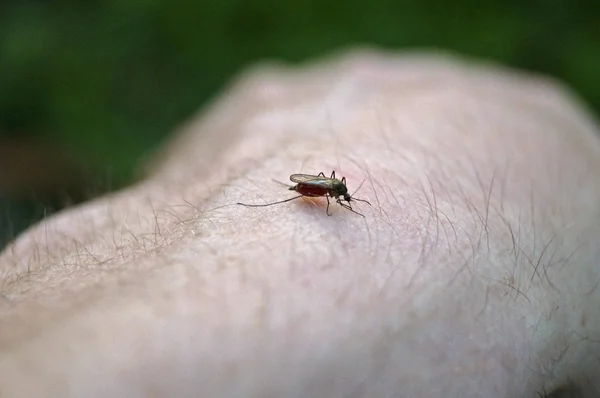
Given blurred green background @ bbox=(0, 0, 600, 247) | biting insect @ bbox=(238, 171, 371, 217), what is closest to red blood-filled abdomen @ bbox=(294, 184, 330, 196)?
biting insect @ bbox=(238, 171, 371, 217)

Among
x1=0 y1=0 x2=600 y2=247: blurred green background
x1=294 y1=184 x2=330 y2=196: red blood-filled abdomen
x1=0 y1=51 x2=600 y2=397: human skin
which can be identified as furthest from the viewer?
x1=0 y1=0 x2=600 y2=247: blurred green background

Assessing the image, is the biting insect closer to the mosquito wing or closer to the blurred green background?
the mosquito wing

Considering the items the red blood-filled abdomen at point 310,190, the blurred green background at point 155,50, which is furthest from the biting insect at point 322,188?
the blurred green background at point 155,50

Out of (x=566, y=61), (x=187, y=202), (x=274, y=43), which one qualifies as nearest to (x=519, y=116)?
(x=187, y=202)

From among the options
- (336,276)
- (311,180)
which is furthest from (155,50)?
(336,276)

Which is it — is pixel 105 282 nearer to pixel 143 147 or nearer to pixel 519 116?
pixel 519 116
